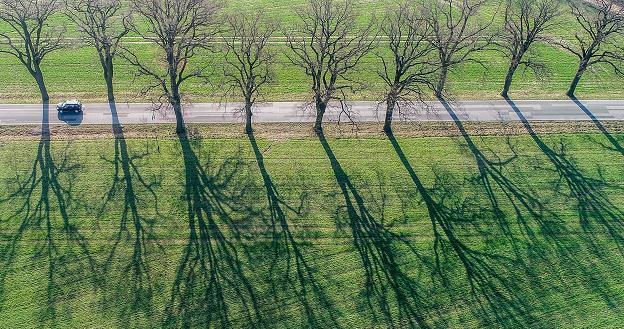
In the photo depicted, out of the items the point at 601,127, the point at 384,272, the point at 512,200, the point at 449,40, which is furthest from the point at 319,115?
the point at 601,127

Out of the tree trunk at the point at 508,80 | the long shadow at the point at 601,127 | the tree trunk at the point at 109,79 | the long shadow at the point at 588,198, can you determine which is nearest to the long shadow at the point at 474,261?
the long shadow at the point at 588,198

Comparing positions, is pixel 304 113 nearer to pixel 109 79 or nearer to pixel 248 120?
pixel 248 120

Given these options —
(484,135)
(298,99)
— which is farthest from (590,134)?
(298,99)

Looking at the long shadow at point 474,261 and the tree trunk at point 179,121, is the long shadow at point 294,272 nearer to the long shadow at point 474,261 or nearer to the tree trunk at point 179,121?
the long shadow at point 474,261

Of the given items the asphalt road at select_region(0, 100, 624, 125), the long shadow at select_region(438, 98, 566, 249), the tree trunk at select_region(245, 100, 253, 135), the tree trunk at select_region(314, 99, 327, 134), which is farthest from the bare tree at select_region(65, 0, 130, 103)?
the long shadow at select_region(438, 98, 566, 249)

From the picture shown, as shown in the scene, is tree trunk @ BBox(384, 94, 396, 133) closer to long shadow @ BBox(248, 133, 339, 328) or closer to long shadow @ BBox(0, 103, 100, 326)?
long shadow @ BBox(248, 133, 339, 328)

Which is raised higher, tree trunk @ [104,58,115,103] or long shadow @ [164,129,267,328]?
tree trunk @ [104,58,115,103]
